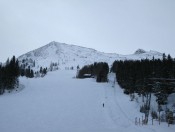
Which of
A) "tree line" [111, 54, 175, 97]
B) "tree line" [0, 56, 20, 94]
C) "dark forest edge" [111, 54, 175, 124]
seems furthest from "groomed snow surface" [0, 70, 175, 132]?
"tree line" [0, 56, 20, 94]

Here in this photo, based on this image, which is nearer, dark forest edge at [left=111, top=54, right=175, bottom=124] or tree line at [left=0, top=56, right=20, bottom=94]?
dark forest edge at [left=111, top=54, right=175, bottom=124]

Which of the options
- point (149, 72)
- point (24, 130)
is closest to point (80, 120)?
point (24, 130)

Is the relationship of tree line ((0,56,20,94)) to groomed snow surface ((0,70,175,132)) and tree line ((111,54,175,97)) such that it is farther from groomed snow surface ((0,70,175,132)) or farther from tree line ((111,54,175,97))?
tree line ((111,54,175,97))

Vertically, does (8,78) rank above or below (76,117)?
above

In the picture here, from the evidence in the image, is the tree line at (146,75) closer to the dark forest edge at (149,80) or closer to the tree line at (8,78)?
the dark forest edge at (149,80)

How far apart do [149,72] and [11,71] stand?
163 feet

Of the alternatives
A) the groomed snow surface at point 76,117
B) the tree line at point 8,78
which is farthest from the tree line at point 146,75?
the tree line at point 8,78

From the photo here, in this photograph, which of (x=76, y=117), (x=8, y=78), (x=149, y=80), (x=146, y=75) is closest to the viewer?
(x=76, y=117)

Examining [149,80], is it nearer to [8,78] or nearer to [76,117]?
[76,117]

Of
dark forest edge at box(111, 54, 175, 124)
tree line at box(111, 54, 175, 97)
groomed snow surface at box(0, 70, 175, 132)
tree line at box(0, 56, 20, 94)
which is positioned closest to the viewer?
groomed snow surface at box(0, 70, 175, 132)

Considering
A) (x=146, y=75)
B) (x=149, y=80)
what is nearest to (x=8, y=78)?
(x=146, y=75)

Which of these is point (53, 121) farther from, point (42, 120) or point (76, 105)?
point (76, 105)

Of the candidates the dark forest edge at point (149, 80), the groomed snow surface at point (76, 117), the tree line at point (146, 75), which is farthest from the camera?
the tree line at point (146, 75)

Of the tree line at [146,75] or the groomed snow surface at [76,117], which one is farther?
the tree line at [146,75]
